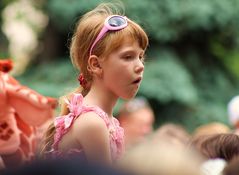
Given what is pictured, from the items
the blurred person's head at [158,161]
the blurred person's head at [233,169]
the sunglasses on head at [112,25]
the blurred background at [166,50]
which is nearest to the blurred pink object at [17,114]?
the sunglasses on head at [112,25]

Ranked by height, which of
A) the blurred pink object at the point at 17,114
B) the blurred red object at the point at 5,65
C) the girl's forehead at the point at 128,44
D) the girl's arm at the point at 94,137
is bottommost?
the girl's arm at the point at 94,137

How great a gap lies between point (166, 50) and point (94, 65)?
34.5 ft

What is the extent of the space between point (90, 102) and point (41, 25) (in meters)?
11.2

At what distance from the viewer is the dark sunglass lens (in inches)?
139

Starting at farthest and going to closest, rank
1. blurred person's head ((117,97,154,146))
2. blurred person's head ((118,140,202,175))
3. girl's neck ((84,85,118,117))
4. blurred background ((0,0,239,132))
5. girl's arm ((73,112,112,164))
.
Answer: blurred background ((0,0,239,132)) < blurred person's head ((117,97,154,146)) < girl's neck ((84,85,118,117)) < girl's arm ((73,112,112,164)) < blurred person's head ((118,140,202,175))

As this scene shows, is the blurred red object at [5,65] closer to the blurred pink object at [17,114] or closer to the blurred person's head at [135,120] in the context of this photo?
the blurred pink object at [17,114]

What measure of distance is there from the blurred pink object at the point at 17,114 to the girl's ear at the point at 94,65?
102cm

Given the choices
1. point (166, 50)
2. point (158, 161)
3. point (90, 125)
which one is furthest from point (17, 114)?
point (166, 50)

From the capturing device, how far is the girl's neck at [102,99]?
3492 mm

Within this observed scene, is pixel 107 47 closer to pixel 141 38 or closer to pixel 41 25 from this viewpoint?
pixel 141 38

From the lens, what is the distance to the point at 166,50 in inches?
553

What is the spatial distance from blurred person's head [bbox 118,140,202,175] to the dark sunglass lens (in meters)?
1.57

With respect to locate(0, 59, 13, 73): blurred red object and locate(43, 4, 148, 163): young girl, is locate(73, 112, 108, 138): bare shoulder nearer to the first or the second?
locate(43, 4, 148, 163): young girl

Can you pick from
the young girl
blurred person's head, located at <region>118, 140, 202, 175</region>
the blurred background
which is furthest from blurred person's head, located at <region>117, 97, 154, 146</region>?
blurred person's head, located at <region>118, 140, 202, 175</region>
